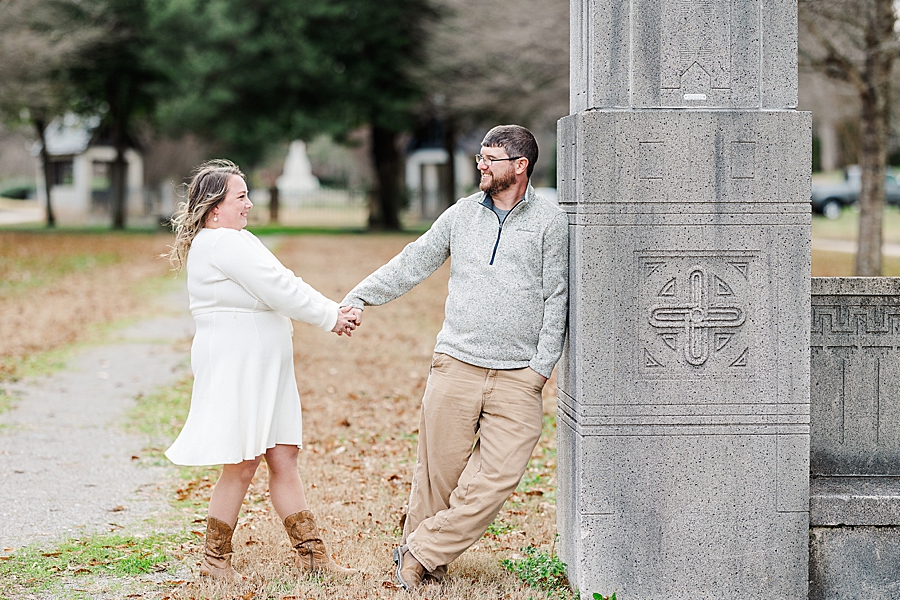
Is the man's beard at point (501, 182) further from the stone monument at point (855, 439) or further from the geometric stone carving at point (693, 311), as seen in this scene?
the stone monument at point (855, 439)

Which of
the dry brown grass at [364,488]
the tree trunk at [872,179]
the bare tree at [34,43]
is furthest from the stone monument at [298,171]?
the dry brown grass at [364,488]

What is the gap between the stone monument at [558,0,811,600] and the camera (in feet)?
15.7

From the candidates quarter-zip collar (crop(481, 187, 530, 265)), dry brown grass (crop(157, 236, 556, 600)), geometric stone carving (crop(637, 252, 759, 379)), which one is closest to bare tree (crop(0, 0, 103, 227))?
dry brown grass (crop(157, 236, 556, 600))

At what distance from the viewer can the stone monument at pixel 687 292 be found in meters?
4.79

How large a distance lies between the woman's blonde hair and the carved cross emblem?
2069mm

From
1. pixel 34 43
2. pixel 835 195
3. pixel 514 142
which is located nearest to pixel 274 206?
pixel 835 195

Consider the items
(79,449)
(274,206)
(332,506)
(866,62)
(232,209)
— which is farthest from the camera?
(274,206)

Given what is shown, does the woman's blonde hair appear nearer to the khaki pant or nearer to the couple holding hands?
the couple holding hands

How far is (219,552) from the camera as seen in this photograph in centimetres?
529

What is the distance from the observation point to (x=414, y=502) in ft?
17.2

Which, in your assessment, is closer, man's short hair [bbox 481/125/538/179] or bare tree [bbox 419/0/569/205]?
man's short hair [bbox 481/125/538/179]

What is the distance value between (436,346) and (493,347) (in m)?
0.31

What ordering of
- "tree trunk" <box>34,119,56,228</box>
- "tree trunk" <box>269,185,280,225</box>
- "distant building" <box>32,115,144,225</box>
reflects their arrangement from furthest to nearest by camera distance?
"distant building" <box>32,115,144,225</box>, "tree trunk" <box>269,185,280,225</box>, "tree trunk" <box>34,119,56,228</box>

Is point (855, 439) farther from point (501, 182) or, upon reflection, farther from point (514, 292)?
point (501, 182)
